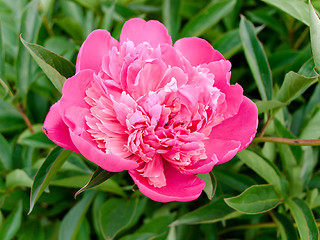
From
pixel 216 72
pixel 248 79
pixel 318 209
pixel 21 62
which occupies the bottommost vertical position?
pixel 318 209

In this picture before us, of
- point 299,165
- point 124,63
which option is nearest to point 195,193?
point 124,63

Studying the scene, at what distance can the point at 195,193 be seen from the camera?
563 millimetres

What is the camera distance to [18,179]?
0.81 metres

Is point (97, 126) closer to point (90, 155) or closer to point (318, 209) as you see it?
point (90, 155)

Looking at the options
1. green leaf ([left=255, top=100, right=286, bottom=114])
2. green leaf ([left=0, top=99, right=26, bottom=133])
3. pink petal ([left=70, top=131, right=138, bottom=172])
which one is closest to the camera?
pink petal ([left=70, top=131, right=138, bottom=172])

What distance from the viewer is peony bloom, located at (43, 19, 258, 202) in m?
0.57

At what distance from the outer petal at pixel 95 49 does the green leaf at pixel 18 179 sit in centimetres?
30

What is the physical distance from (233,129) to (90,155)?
24 cm

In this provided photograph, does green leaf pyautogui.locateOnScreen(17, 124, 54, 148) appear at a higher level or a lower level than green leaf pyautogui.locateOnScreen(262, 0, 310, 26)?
lower

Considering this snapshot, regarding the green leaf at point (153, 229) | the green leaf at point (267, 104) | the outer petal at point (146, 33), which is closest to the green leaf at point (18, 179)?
the green leaf at point (153, 229)

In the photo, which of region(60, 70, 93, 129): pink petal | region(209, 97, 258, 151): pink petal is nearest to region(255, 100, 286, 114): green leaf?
region(209, 97, 258, 151): pink petal

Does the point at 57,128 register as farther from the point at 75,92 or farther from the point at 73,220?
the point at 73,220

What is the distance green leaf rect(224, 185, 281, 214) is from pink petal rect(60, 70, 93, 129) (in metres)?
0.30

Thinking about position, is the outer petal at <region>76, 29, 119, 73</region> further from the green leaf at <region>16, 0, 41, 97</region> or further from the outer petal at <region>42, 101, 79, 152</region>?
the green leaf at <region>16, 0, 41, 97</region>
